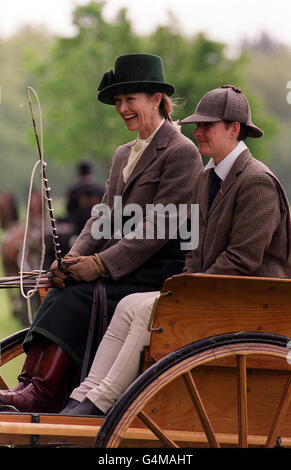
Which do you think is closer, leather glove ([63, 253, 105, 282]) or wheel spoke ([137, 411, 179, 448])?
wheel spoke ([137, 411, 179, 448])

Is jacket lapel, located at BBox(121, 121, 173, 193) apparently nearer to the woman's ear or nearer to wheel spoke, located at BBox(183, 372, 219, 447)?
the woman's ear

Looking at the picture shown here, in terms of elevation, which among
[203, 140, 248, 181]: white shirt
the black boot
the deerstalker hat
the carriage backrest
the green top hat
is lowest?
the black boot

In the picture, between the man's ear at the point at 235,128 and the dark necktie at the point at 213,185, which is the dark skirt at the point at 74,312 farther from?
the man's ear at the point at 235,128

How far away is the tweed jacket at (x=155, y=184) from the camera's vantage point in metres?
3.94

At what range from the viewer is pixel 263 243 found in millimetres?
3512

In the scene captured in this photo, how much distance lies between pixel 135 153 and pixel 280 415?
1.46 m

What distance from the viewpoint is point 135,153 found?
4195 mm

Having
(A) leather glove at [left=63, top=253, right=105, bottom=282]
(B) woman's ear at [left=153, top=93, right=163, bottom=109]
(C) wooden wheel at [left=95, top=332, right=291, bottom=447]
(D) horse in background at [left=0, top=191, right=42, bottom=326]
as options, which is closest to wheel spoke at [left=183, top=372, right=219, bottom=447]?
(C) wooden wheel at [left=95, top=332, right=291, bottom=447]

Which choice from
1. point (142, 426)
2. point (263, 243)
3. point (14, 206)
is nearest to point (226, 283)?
point (263, 243)

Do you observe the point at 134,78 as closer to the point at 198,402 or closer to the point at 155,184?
the point at 155,184

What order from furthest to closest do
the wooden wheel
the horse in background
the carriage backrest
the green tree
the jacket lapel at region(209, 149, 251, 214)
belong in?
1. the green tree
2. the horse in background
3. the jacket lapel at region(209, 149, 251, 214)
4. the carriage backrest
5. the wooden wheel

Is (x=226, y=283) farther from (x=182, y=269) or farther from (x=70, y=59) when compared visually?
(x=70, y=59)

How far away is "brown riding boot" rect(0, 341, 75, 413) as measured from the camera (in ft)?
12.1

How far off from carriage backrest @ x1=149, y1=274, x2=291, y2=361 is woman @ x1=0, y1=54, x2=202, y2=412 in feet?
1.68
